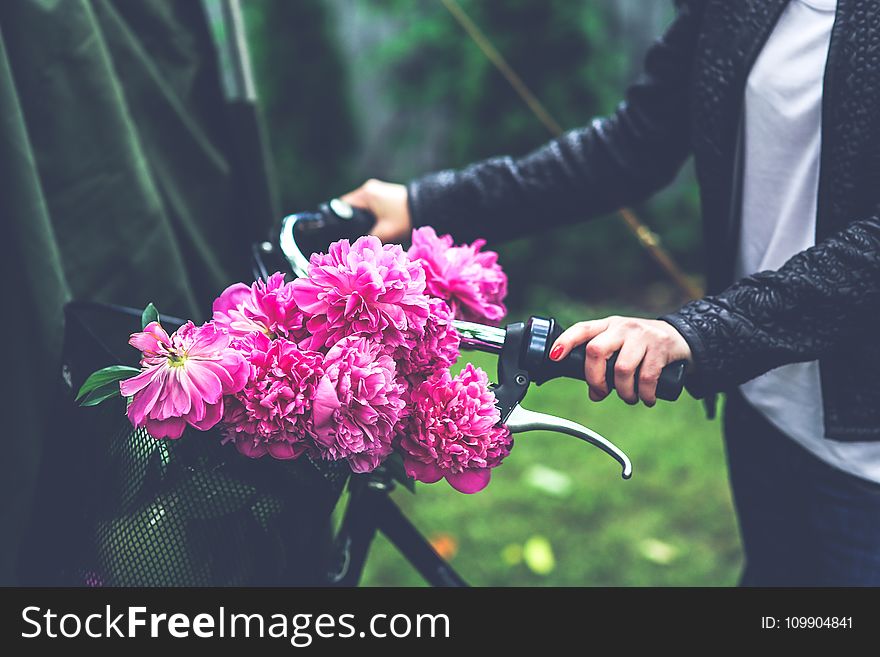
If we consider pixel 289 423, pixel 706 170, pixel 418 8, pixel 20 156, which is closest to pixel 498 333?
pixel 289 423

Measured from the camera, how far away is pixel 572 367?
1031 millimetres

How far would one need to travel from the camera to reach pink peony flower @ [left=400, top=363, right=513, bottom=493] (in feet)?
3.12

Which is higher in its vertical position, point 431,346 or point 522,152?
point 522,152

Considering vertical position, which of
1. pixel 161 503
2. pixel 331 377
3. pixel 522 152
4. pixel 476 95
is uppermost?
pixel 476 95

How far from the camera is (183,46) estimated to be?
182cm

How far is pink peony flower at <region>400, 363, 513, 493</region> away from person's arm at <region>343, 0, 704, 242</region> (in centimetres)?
55

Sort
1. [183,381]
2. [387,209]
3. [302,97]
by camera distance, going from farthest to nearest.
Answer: [302,97] < [387,209] < [183,381]

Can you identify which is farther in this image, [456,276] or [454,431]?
[456,276]

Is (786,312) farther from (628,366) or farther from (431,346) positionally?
(431,346)

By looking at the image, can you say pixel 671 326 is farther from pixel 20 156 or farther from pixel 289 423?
pixel 20 156

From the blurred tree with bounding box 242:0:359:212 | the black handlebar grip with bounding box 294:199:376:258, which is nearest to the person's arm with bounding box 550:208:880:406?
the black handlebar grip with bounding box 294:199:376:258

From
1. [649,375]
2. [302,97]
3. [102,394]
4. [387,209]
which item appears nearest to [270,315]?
[102,394]

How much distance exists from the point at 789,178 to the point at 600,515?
6.04ft

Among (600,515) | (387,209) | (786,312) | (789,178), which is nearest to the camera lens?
(786,312)
